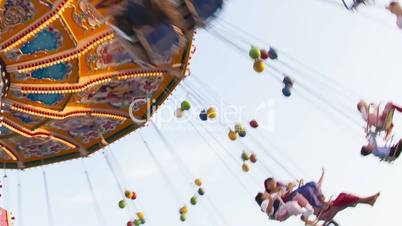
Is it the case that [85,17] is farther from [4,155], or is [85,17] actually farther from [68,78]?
[4,155]

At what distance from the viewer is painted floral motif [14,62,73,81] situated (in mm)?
9281

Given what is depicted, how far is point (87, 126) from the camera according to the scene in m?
11.2

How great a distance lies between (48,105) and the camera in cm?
998

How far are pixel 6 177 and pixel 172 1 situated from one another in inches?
289

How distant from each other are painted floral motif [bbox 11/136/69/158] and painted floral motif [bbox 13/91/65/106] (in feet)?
4.56

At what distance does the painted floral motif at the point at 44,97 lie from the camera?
31.7 feet

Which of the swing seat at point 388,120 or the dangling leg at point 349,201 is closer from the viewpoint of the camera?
the swing seat at point 388,120

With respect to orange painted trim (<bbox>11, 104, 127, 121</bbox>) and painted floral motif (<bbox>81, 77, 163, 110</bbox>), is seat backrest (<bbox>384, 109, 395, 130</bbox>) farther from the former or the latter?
orange painted trim (<bbox>11, 104, 127, 121</bbox>)

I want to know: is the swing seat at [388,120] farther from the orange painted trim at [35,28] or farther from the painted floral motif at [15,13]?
the painted floral motif at [15,13]

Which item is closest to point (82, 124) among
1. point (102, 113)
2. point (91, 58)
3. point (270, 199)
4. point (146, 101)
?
point (102, 113)

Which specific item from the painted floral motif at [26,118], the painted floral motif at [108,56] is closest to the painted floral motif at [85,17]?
the painted floral motif at [108,56]

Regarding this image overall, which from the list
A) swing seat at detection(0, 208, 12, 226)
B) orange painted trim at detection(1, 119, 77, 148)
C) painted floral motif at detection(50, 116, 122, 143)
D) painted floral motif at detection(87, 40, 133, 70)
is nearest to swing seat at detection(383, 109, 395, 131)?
painted floral motif at detection(87, 40, 133, 70)

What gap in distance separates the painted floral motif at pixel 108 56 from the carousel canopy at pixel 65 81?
0.02 m

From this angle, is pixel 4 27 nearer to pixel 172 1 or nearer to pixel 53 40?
pixel 53 40
